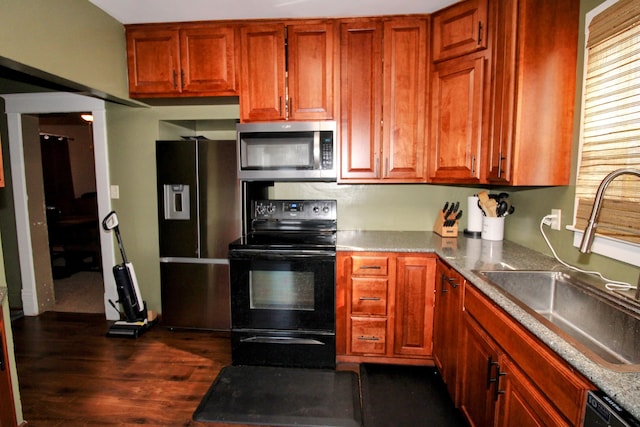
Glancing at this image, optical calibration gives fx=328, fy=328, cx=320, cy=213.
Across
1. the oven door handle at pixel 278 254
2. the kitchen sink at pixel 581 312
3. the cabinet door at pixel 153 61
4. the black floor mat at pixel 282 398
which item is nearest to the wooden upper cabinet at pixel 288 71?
the cabinet door at pixel 153 61

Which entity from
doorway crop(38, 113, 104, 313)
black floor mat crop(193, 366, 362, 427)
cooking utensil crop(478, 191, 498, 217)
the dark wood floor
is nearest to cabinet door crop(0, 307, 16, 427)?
the dark wood floor

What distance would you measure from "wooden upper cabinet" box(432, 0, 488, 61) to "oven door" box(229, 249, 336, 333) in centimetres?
159

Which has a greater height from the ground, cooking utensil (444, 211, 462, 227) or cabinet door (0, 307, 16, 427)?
cooking utensil (444, 211, 462, 227)

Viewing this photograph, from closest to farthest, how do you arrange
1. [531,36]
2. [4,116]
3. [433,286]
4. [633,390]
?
[633,390] → [531,36] → [433,286] → [4,116]

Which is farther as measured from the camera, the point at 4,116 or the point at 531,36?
the point at 4,116

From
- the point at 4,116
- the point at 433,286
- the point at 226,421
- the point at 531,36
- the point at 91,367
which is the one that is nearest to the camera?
the point at 226,421

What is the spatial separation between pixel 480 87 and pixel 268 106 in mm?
1451

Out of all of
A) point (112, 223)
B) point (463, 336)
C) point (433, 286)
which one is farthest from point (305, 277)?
point (112, 223)

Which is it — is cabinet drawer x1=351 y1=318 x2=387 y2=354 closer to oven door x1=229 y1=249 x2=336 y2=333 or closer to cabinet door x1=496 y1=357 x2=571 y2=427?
oven door x1=229 y1=249 x2=336 y2=333

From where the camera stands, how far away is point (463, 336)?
5.57 ft

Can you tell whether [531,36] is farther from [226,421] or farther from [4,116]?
[4,116]

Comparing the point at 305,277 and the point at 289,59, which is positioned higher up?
the point at 289,59

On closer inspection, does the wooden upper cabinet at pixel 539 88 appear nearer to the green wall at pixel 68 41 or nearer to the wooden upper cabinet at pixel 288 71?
the wooden upper cabinet at pixel 288 71

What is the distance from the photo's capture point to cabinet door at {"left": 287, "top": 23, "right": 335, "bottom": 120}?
239cm
